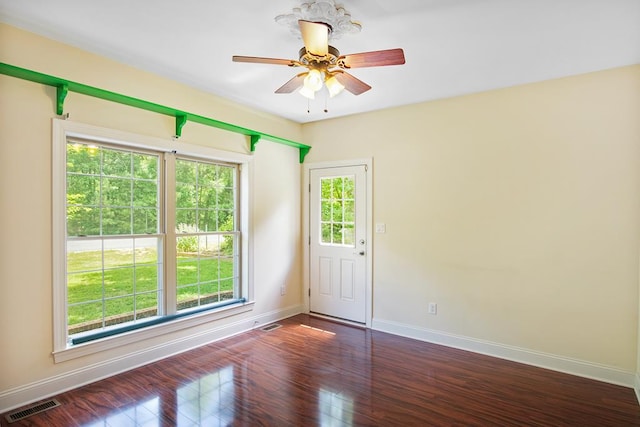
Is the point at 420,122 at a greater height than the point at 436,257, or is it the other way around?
the point at 420,122

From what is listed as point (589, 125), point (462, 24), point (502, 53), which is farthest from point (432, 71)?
point (589, 125)

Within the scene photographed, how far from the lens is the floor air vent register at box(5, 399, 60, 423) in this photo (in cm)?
239

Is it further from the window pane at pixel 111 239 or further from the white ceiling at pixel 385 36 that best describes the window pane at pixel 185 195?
the white ceiling at pixel 385 36

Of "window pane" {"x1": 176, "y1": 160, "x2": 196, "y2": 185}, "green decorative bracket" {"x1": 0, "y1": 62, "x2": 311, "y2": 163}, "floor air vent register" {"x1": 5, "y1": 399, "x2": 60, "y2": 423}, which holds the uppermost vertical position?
"green decorative bracket" {"x1": 0, "y1": 62, "x2": 311, "y2": 163}

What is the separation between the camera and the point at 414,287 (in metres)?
4.02

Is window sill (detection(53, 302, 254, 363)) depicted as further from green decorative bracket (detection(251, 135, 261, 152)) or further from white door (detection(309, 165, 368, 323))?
green decorative bracket (detection(251, 135, 261, 152))

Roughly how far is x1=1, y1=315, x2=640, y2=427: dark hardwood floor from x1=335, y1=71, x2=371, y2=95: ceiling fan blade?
93.2 inches

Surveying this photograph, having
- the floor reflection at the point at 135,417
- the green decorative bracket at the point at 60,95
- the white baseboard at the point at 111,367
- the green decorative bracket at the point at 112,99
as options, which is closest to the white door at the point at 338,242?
the white baseboard at the point at 111,367

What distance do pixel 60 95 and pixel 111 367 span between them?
2.22 metres

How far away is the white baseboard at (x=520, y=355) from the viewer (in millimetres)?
2961

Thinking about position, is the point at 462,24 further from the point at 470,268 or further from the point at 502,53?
the point at 470,268

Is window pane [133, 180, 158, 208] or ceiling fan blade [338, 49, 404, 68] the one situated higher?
ceiling fan blade [338, 49, 404, 68]

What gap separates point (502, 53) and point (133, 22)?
2.71 m

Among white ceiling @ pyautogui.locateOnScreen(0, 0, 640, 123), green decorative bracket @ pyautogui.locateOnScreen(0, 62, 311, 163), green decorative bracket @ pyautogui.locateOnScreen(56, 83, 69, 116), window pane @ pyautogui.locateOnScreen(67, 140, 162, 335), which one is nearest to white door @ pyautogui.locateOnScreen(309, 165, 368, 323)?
green decorative bracket @ pyautogui.locateOnScreen(0, 62, 311, 163)
